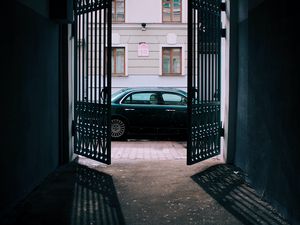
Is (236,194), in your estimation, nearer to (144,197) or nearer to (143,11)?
(144,197)

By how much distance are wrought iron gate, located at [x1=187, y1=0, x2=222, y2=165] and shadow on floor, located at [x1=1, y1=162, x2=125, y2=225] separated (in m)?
1.94

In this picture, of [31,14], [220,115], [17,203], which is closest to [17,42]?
[31,14]

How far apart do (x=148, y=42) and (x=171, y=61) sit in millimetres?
1353

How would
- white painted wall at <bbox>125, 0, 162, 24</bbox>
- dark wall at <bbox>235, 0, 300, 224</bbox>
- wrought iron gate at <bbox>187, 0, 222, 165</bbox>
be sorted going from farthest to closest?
white painted wall at <bbox>125, 0, 162, 24</bbox> → wrought iron gate at <bbox>187, 0, 222, 165</bbox> → dark wall at <bbox>235, 0, 300, 224</bbox>

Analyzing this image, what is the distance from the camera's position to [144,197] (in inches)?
249

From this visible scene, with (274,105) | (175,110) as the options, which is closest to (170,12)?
(175,110)

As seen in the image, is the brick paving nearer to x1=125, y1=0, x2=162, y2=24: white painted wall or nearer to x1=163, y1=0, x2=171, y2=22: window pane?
x1=125, y1=0, x2=162, y2=24: white painted wall

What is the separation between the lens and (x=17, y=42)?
19.3ft

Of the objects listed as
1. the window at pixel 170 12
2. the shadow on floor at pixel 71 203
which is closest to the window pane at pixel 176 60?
the window at pixel 170 12

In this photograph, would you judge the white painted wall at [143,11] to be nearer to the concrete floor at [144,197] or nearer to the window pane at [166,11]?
the window pane at [166,11]

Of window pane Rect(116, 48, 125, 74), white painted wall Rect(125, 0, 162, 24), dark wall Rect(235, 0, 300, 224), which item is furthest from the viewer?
window pane Rect(116, 48, 125, 74)

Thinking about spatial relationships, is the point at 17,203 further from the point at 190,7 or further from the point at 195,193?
the point at 190,7

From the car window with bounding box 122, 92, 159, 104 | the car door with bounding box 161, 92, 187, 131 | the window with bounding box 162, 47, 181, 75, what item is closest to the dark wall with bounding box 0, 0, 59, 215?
the car window with bounding box 122, 92, 159, 104

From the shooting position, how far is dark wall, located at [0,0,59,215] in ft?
17.8
